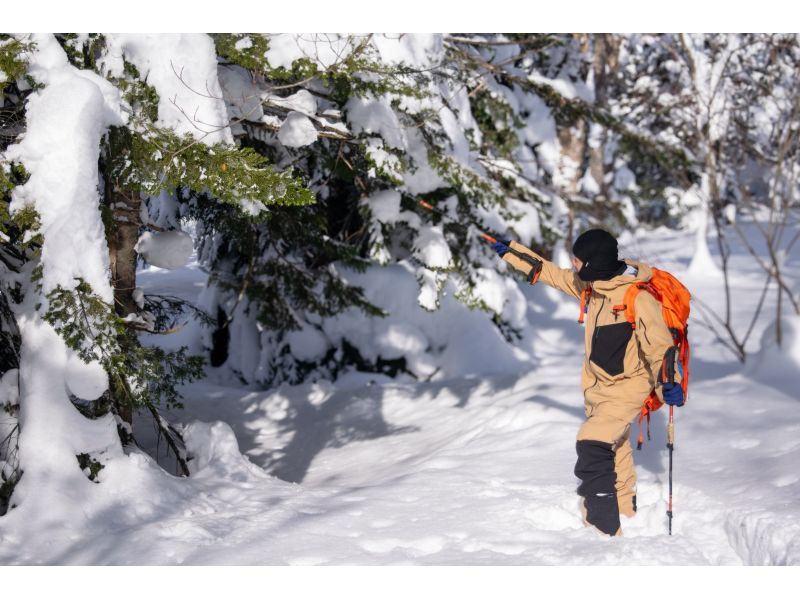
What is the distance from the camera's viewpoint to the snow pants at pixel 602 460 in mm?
4578

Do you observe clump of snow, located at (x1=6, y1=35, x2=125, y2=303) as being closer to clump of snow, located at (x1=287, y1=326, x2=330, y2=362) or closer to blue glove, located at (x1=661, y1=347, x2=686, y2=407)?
blue glove, located at (x1=661, y1=347, x2=686, y2=407)

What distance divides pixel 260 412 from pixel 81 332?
5.00 m

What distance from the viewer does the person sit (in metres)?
4.47

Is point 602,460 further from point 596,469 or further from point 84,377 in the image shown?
point 84,377

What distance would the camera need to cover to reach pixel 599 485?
4.59 metres

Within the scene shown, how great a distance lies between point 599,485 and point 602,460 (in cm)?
15

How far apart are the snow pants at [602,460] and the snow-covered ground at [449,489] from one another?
144 mm

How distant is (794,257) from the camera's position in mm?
20281

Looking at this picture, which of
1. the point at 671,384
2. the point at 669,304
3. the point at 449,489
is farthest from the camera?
the point at 449,489

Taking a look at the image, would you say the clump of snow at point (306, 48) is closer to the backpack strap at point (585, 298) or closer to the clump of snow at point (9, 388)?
the backpack strap at point (585, 298)

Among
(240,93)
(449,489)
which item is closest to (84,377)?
(240,93)
